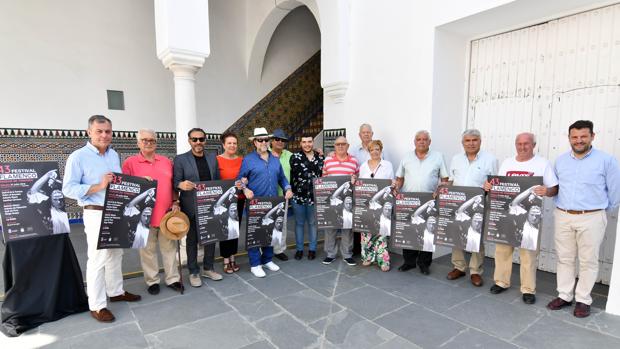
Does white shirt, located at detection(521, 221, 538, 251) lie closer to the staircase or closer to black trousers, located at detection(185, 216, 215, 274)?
black trousers, located at detection(185, 216, 215, 274)

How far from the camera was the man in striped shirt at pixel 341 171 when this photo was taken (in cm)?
417

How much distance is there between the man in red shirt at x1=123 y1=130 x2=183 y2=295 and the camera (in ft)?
10.4

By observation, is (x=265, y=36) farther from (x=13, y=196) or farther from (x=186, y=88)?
(x=13, y=196)

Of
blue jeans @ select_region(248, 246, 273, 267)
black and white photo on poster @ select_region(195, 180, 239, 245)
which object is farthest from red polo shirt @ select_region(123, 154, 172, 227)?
blue jeans @ select_region(248, 246, 273, 267)

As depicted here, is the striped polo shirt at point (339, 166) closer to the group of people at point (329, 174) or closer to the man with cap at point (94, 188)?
the group of people at point (329, 174)

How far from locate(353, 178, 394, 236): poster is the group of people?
0.35ft

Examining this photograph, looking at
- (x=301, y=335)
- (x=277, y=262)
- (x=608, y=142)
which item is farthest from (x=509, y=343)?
(x=277, y=262)

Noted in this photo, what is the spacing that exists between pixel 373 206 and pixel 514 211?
1.39 m

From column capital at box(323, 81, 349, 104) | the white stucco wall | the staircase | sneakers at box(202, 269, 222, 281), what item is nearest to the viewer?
sneakers at box(202, 269, 222, 281)

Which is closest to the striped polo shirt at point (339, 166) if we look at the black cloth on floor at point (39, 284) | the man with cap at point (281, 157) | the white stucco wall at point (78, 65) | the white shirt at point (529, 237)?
the man with cap at point (281, 157)

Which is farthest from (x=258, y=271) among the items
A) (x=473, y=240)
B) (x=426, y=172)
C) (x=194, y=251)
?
Answer: (x=473, y=240)

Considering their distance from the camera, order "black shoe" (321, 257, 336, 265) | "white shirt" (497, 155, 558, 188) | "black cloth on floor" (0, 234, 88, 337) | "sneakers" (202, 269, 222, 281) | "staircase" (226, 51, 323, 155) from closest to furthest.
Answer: "black cloth on floor" (0, 234, 88, 337), "white shirt" (497, 155, 558, 188), "sneakers" (202, 269, 222, 281), "black shoe" (321, 257, 336, 265), "staircase" (226, 51, 323, 155)

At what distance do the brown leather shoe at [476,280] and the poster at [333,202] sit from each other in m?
1.40

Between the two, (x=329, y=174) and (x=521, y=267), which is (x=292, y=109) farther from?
(x=521, y=267)
